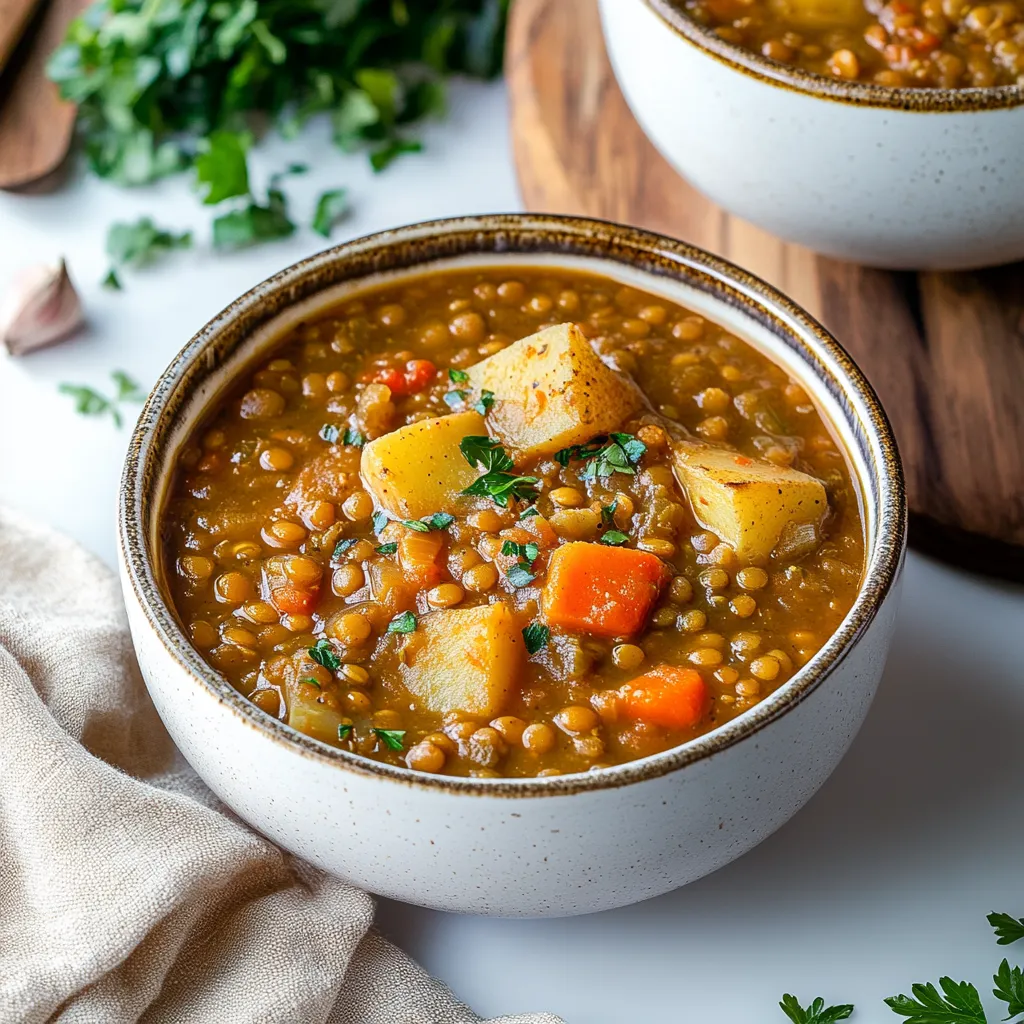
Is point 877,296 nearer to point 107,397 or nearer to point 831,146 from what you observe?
point 831,146

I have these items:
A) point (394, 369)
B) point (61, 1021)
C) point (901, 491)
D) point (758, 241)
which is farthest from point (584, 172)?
point (61, 1021)

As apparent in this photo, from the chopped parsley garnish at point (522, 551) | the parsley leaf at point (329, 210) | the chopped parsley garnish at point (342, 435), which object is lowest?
the parsley leaf at point (329, 210)

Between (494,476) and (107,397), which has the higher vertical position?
(494,476)

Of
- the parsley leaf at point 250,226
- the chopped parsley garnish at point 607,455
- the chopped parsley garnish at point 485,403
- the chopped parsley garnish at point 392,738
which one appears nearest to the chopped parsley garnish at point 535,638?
the chopped parsley garnish at point 392,738

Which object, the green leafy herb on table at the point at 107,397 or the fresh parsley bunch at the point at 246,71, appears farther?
the fresh parsley bunch at the point at 246,71

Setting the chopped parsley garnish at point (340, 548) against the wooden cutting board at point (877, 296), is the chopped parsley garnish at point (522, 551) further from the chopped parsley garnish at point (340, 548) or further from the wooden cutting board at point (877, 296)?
the wooden cutting board at point (877, 296)

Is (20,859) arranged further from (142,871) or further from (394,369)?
(394,369)

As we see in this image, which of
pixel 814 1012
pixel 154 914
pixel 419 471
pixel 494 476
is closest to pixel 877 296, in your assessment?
pixel 494 476
